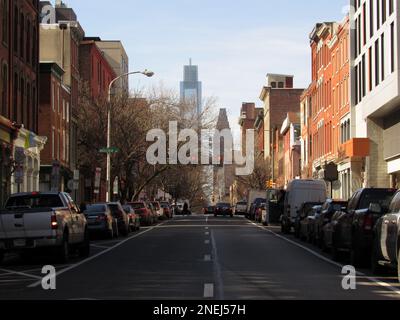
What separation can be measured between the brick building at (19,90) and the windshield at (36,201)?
15.6 metres

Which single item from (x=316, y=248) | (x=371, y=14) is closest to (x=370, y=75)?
(x=371, y=14)

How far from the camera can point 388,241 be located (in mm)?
15750

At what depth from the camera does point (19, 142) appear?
44531 millimetres

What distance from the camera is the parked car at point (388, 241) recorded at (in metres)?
15.3

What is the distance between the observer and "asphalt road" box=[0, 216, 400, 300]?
1370 cm

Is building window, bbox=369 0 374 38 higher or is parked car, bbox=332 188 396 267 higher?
building window, bbox=369 0 374 38

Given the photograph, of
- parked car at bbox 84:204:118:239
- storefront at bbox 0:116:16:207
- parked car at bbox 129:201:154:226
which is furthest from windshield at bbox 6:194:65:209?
parked car at bbox 129:201:154:226

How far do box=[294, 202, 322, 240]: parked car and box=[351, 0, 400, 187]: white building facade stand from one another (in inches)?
433

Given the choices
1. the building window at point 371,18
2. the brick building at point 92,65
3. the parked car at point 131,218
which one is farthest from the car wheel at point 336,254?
the brick building at point 92,65

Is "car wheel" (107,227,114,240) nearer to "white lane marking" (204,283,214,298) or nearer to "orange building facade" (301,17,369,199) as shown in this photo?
"white lane marking" (204,283,214,298)

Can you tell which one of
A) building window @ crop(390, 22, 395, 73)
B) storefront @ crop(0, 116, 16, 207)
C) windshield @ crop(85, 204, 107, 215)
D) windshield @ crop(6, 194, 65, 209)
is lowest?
windshield @ crop(85, 204, 107, 215)

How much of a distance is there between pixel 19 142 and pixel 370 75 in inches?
887
